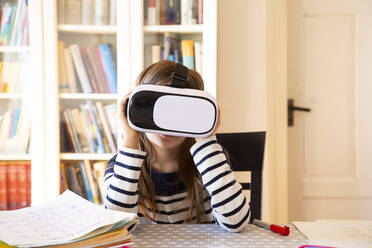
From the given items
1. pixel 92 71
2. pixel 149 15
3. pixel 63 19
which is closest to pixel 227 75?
pixel 149 15

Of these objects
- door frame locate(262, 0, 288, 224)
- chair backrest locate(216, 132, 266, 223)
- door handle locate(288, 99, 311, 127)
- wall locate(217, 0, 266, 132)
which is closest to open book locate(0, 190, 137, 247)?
chair backrest locate(216, 132, 266, 223)

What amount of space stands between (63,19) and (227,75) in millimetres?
828

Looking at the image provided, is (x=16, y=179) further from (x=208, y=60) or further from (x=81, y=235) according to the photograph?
(x=81, y=235)

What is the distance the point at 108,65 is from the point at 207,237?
1.18 metres

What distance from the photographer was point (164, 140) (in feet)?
3.28

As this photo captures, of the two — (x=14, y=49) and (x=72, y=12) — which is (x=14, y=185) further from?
(x=72, y=12)

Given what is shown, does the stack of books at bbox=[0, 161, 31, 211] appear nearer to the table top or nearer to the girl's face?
the girl's face

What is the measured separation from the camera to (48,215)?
2.18 feet

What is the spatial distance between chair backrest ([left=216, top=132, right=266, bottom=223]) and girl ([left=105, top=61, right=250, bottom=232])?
0.11 metres

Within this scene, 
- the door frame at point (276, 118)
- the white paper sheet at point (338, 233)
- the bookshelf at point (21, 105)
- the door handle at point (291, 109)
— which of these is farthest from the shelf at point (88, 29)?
the white paper sheet at point (338, 233)

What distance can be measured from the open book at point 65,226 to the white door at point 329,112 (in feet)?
5.52

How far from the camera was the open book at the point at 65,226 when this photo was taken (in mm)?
558

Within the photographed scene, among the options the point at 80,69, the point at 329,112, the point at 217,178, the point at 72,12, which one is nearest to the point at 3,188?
the point at 80,69

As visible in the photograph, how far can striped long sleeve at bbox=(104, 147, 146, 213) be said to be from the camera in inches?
34.4
